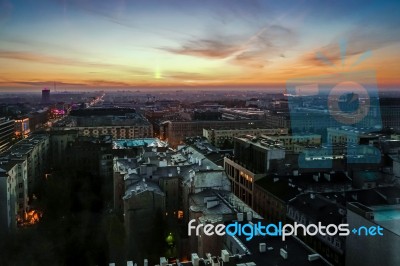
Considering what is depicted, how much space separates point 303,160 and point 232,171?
139cm

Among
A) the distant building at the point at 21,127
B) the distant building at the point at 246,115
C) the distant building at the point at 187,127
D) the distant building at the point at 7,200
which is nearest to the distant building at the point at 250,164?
the distant building at the point at 7,200

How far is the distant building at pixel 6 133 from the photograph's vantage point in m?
12.1

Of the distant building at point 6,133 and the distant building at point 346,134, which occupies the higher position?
the distant building at point 346,134

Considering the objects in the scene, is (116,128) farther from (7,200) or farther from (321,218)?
(321,218)

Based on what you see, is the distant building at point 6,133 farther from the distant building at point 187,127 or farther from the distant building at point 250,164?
the distant building at point 250,164

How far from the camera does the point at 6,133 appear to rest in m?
12.8

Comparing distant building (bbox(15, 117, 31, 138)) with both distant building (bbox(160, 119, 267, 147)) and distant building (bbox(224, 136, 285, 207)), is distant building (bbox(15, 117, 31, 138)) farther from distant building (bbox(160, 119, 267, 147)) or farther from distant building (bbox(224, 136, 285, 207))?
distant building (bbox(224, 136, 285, 207))

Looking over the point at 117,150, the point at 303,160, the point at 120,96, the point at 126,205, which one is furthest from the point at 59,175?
the point at 120,96

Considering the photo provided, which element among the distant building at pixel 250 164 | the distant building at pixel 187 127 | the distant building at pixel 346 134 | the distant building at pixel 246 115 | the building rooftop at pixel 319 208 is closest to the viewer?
the building rooftop at pixel 319 208

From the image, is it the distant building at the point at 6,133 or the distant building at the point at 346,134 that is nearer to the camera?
the distant building at the point at 346,134

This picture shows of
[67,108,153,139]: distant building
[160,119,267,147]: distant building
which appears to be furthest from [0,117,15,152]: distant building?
[160,119,267,147]: distant building

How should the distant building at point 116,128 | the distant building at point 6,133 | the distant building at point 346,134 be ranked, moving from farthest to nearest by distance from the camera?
1. the distant building at point 116,128
2. the distant building at point 6,133
3. the distant building at point 346,134

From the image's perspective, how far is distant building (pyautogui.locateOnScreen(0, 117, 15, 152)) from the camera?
12.1m

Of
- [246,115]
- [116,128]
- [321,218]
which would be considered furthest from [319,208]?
[246,115]
